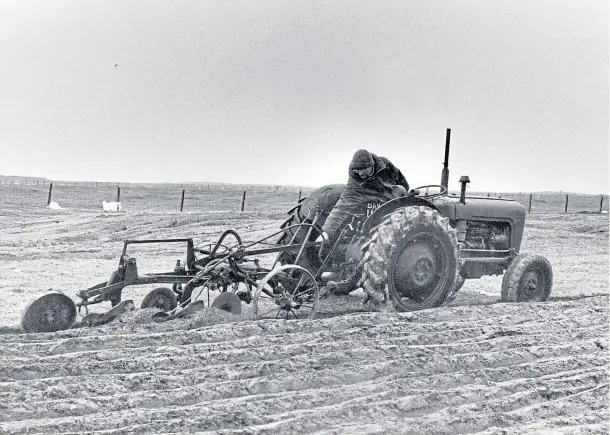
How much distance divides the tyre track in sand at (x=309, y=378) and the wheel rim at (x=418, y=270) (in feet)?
2.69

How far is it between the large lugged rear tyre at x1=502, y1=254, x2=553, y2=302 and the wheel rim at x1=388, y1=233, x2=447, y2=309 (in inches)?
52.5

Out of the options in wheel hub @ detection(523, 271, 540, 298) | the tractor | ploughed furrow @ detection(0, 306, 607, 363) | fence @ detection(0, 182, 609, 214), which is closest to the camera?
ploughed furrow @ detection(0, 306, 607, 363)

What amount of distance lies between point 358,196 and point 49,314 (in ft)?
10.5

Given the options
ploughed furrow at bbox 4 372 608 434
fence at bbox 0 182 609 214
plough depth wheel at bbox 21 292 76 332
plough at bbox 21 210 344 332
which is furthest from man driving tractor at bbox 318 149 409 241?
fence at bbox 0 182 609 214

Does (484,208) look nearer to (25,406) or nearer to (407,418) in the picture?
(407,418)

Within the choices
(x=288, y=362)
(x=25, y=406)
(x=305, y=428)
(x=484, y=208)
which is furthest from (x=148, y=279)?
(x=484, y=208)

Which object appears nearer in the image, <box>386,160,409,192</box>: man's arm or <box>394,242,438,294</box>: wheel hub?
<box>394,242,438,294</box>: wheel hub

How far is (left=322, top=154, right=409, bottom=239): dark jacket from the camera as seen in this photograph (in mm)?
7215

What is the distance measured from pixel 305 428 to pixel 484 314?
3490 millimetres

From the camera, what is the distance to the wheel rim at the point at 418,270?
7082 mm

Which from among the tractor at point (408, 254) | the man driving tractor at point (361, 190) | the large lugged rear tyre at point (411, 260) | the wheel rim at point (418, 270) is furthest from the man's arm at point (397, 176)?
the wheel rim at point (418, 270)

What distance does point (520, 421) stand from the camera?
4148 mm

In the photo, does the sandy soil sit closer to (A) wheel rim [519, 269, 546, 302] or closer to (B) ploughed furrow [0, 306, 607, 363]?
(B) ploughed furrow [0, 306, 607, 363]

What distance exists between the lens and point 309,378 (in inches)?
184
